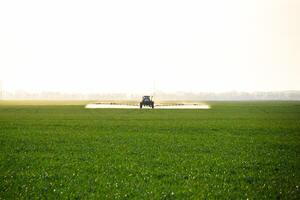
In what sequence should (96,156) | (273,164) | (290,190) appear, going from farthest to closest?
(96,156) < (273,164) < (290,190)

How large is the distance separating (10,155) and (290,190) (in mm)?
14599

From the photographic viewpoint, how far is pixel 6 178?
555 inches

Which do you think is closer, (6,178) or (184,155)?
(6,178)

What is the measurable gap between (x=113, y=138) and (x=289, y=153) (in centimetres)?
1312

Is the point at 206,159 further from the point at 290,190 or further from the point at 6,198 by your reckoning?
the point at 6,198

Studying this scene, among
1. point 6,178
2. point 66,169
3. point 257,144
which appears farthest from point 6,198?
point 257,144

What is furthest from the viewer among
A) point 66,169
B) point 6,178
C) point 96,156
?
point 96,156

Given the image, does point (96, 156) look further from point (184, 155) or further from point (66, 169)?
point (184, 155)

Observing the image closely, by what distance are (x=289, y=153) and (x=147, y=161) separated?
360 inches

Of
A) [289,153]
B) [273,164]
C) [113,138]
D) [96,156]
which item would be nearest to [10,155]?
[96,156]

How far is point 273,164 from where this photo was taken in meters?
17.4

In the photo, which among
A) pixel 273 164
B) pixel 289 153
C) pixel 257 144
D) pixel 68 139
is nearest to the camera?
pixel 273 164

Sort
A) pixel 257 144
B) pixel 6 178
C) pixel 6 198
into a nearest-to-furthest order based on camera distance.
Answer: pixel 6 198, pixel 6 178, pixel 257 144

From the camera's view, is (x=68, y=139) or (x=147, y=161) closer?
(x=147, y=161)
